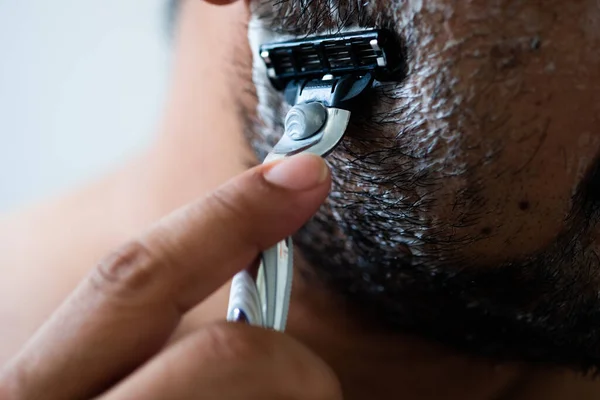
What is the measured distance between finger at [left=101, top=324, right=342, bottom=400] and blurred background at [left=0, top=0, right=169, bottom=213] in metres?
0.86

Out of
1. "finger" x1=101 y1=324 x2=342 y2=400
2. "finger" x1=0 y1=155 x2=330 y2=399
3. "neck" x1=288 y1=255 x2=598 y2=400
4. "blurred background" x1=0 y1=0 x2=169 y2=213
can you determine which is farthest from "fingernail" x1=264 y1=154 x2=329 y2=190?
"blurred background" x1=0 y1=0 x2=169 y2=213

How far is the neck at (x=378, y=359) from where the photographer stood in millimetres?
780

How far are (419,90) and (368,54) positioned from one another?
5 cm

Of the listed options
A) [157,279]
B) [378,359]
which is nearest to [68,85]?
[378,359]

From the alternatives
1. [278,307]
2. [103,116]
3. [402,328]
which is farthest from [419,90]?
[103,116]

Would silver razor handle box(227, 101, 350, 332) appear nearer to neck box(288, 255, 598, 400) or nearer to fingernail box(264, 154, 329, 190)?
fingernail box(264, 154, 329, 190)

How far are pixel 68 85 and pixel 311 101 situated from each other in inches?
35.1

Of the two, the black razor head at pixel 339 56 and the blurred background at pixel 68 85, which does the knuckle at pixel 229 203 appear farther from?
the blurred background at pixel 68 85

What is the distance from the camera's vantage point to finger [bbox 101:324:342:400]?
435 millimetres

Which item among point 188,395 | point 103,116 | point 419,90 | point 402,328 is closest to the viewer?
point 188,395

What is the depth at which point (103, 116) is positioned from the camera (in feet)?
4.38

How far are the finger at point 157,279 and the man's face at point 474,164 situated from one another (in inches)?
4.4

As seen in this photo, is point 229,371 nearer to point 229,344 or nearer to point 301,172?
point 229,344

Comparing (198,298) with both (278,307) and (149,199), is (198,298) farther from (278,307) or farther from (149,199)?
(149,199)
